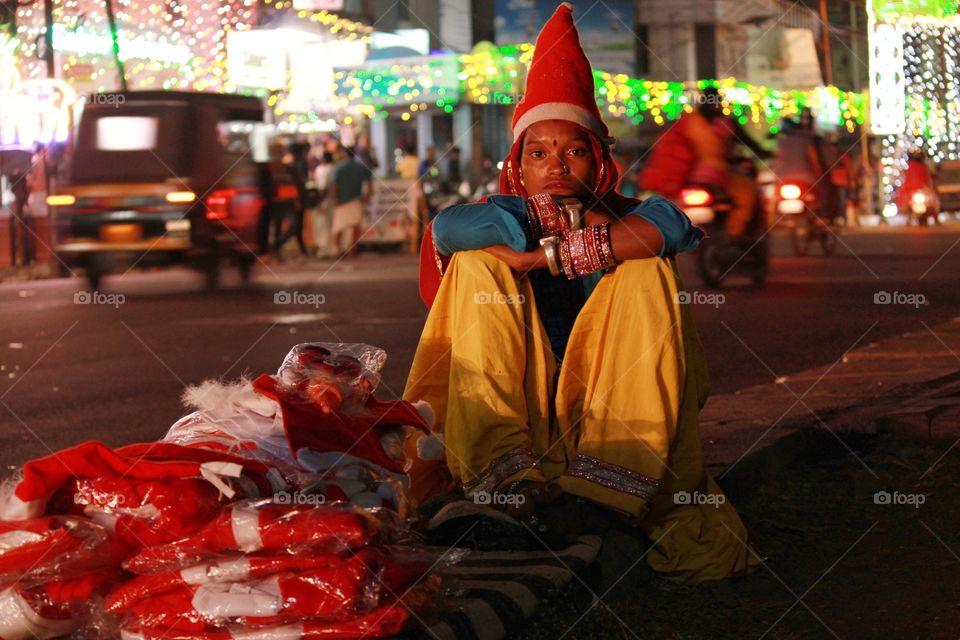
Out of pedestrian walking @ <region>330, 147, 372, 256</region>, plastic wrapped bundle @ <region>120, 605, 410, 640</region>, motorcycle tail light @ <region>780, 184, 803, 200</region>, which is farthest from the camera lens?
pedestrian walking @ <region>330, 147, 372, 256</region>

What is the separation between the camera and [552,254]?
10.1ft

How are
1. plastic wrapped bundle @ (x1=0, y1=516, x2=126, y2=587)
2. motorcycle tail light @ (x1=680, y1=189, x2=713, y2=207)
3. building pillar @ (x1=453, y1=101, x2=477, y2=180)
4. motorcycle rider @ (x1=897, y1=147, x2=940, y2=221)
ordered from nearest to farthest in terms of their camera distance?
plastic wrapped bundle @ (x1=0, y1=516, x2=126, y2=587) → motorcycle tail light @ (x1=680, y1=189, x2=713, y2=207) → motorcycle rider @ (x1=897, y1=147, x2=940, y2=221) → building pillar @ (x1=453, y1=101, x2=477, y2=180)

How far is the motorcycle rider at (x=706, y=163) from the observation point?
451 inches

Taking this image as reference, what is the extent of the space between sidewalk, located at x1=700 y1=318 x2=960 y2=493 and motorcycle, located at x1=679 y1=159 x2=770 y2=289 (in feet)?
16.1

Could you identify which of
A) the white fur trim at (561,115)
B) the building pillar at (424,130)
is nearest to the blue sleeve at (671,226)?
the white fur trim at (561,115)

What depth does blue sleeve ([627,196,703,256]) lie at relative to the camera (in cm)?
304

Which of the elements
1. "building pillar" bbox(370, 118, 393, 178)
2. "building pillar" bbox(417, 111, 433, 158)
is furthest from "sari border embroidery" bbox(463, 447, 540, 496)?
"building pillar" bbox(417, 111, 433, 158)

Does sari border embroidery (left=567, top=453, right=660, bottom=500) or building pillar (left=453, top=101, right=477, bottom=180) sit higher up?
building pillar (left=453, top=101, right=477, bottom=180)

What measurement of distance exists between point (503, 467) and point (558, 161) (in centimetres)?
90

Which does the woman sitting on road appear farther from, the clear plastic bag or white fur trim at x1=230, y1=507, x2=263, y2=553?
white fur trim at x1=230, y1=507, x2=263, y2=553

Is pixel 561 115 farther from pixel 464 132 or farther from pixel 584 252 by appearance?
pixel 464 132

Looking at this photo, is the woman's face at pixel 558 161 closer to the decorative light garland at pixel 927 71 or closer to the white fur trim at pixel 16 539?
the white fur trim at pixel 16 539

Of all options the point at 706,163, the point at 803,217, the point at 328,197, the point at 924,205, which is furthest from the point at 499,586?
the point at 924,205

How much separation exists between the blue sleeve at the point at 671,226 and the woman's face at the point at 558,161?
34 centimetres
